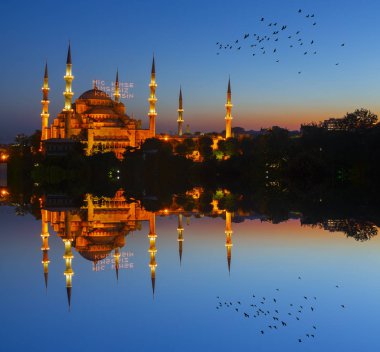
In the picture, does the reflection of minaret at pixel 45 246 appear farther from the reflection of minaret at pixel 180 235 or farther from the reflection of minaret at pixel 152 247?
the reflection of minaret at pixel 180 235

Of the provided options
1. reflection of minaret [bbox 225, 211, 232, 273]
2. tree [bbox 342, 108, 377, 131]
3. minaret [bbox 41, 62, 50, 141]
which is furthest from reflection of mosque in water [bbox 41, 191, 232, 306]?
minaret [bbox 41, 62, 50, 141]

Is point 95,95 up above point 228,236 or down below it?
above

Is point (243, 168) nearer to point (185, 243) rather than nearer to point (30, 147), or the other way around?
point (30, 147)

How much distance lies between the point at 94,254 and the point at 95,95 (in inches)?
2863

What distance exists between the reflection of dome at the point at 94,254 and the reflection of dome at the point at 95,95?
238 ft

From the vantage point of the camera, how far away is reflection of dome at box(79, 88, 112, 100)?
293 feet

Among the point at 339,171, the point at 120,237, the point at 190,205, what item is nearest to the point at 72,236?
the point at 120,237

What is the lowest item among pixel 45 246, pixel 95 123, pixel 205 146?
pixel 45 246

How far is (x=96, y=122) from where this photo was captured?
8506 centimetres

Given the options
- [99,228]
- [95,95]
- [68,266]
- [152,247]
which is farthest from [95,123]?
[68,266]

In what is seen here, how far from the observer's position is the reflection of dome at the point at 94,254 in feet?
53.3

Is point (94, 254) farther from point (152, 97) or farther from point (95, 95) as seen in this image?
point (95, 95)

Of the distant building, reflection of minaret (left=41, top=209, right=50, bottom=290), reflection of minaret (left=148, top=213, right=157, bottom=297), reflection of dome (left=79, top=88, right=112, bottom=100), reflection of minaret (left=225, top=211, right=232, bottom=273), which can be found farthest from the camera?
reflection of dome (left=79, top=88, right=112, bottom=100)

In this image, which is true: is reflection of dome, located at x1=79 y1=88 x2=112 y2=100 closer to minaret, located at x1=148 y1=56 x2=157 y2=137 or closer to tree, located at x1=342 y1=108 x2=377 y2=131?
minaret, located at x1=148 y1=56 x2=157 y2=137
